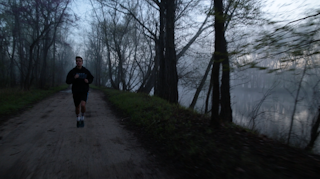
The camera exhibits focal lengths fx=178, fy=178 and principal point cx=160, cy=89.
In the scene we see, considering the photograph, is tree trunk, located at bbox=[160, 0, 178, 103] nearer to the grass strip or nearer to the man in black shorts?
the grass strip

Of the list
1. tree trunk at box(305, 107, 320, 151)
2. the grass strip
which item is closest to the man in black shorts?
the grass strip

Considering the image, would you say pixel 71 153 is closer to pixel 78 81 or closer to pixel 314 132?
pixel 78 81

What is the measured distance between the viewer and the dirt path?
2820 mm

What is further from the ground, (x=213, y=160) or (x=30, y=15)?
(x=30, y=15)

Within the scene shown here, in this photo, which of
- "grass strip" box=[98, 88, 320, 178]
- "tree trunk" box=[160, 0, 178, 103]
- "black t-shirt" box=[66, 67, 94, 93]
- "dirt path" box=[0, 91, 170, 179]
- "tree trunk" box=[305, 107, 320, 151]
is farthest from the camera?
"tree trunk" box=[160, 0, 178, 103]

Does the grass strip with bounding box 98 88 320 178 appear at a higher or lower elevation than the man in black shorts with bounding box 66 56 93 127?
lower

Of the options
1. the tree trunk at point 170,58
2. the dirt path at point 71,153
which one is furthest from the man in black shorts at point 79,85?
the tree trunk at point 170,58

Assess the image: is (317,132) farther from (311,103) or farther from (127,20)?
(127,20)

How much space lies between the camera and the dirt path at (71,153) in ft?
9.25

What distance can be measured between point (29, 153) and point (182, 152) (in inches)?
117

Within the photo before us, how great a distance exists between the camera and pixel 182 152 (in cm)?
355

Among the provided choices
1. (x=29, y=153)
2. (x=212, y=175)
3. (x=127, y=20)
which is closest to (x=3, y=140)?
(x=29, y=153)

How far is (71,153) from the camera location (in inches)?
137

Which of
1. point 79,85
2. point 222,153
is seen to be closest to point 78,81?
point 79,85
